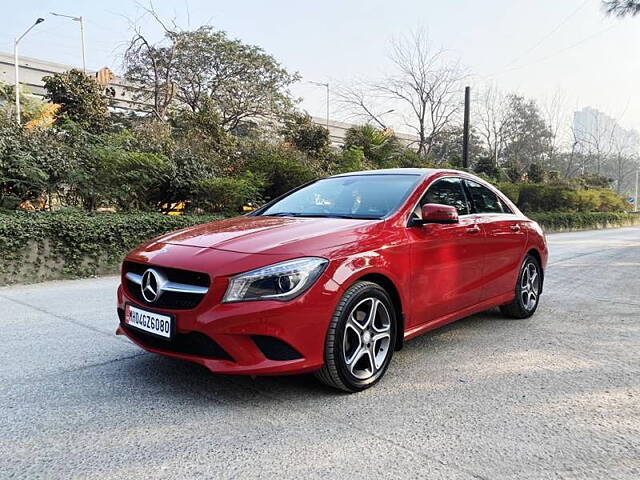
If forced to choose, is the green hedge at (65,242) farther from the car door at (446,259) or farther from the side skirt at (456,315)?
the side skirt at (456,315)

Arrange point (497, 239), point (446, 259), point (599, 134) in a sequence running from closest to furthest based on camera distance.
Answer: point (446, 259), point (497, 239), point (599, 134)

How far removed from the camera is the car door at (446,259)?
356cm

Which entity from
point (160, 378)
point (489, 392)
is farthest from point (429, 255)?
point (160, 378)

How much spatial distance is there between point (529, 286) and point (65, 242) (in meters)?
6.46

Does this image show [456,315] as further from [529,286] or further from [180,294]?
[180,294]

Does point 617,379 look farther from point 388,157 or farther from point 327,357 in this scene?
point 388,157

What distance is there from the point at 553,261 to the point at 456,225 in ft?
24.3

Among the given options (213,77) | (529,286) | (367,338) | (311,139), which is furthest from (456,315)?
(213,77)

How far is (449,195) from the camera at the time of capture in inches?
166

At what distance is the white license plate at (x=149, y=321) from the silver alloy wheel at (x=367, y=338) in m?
1.02

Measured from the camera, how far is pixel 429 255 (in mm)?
3629

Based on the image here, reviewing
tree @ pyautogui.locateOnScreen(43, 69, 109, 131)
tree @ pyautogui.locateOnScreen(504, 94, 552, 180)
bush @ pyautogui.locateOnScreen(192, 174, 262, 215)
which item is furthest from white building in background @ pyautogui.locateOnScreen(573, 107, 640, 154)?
bush @ pyautogui.locateOnScreen(192, 174, 262, 215)

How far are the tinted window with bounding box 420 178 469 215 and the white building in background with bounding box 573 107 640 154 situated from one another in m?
48.8

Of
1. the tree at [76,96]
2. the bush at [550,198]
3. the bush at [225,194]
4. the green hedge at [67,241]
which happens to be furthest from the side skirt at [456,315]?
the bush at [550,198]
